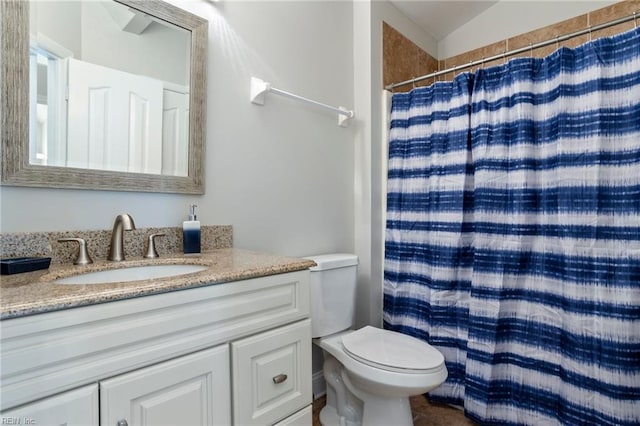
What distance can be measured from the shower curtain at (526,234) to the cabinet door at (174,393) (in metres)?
1.33

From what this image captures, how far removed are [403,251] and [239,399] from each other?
1.35 metres

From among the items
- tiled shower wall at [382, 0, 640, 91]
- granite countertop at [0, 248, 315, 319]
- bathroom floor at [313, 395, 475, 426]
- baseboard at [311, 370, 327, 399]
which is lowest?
bathroom floor at [313, 395, 475, 426]

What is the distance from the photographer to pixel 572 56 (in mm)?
1476

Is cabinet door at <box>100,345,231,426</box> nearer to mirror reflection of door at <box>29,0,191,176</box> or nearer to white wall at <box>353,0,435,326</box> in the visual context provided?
mirror reflection of door at <box>29,0,191,176</box>

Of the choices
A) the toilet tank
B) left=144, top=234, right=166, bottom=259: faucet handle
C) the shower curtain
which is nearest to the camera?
left=144, top=234, right=166, bottom=259: faucet handle

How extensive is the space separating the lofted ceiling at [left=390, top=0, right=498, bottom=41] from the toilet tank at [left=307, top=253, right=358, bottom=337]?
1823mm

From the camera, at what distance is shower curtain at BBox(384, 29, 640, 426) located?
1324 mm

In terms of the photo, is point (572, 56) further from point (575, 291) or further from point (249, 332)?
point (249, 332)

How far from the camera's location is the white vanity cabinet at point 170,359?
0.62 metres

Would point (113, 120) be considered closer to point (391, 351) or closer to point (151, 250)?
point (151, 250)

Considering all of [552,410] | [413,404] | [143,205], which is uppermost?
[143,205]

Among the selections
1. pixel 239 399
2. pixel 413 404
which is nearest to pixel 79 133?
pixel 239 399

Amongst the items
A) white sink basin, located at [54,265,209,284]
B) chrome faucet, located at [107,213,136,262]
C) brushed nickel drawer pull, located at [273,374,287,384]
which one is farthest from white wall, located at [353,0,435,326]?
chrome faucet, located at [107,213,136,262]

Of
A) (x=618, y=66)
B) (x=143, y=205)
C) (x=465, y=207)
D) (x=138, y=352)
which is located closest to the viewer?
(x=138, y=352)
